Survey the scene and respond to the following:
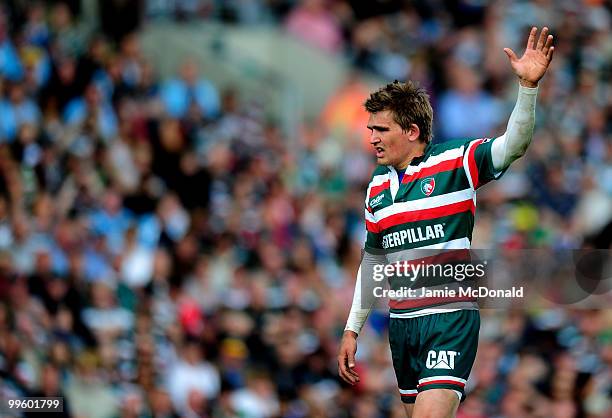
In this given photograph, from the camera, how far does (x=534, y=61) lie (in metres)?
6.76

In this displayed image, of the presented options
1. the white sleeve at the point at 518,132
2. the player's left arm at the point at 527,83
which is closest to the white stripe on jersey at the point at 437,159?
the white sleeve at the point at 518,132

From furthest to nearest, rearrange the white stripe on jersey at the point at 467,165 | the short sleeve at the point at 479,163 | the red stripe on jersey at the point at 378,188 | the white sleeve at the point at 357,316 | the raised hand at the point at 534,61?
the white sleeve at the point at 357,316
the red stripe on jersey at the point at 378,188
the white stripe on jersey at the point at 467,165
the short sleeve at the point at 479,163
the raised hand at the point at 534,61

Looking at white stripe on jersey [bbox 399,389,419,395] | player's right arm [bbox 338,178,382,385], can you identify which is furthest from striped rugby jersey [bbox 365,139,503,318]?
white stripe on jersey [bbox 399,389,419,395]

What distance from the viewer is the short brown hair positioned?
7449 millimetres

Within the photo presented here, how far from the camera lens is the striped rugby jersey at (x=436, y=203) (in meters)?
7.28

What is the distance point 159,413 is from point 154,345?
3.28 ft

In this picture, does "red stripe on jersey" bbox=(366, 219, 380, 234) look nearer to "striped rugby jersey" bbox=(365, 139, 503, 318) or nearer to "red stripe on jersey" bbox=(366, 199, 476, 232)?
"striped rugby jersey" bbox=(365, 139, 503, 318)

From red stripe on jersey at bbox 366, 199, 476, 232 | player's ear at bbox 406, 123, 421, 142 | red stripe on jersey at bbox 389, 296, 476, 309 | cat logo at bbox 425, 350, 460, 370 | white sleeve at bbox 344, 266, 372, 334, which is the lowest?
cat logo at bbox 425, 350, 460, 370

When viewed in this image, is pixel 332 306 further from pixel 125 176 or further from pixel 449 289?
pixel 449 289

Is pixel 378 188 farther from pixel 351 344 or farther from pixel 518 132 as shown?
pixel 518 132

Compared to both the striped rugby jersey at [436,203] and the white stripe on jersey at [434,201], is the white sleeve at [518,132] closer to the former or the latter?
the striped rugby jersey at [436,203]

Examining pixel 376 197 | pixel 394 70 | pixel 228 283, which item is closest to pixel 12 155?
pixel 228 283

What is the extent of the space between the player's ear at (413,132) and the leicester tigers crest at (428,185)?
0.90ft

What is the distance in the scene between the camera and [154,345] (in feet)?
43.5
